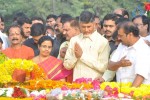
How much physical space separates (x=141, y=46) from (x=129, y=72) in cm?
46

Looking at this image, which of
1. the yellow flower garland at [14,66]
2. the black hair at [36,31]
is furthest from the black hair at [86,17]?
the black hair at [36,31]

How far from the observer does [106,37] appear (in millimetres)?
11578

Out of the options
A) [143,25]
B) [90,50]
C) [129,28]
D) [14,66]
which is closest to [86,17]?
[90,50]

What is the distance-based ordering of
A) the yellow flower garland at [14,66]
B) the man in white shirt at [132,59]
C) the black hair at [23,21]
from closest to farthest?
the man in white shirt at [132,59] < the yellow flower garland at [14,66] < the black hair at [23,21]

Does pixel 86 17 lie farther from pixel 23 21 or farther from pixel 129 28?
pixel 23 21

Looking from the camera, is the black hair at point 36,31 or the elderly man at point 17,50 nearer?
the elderly man at point 17,50

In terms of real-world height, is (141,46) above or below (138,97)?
above

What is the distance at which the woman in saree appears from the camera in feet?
36.8

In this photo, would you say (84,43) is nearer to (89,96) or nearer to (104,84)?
(104,84)

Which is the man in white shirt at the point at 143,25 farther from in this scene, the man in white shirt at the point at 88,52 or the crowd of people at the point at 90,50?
the man in white shirt at the point at 88,52

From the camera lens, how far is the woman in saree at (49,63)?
1121cm

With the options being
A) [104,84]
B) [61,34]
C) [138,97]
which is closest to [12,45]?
[61,34]

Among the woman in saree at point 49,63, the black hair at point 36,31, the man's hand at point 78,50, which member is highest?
the black hair at point 36,31

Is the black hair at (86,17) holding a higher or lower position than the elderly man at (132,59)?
higher
